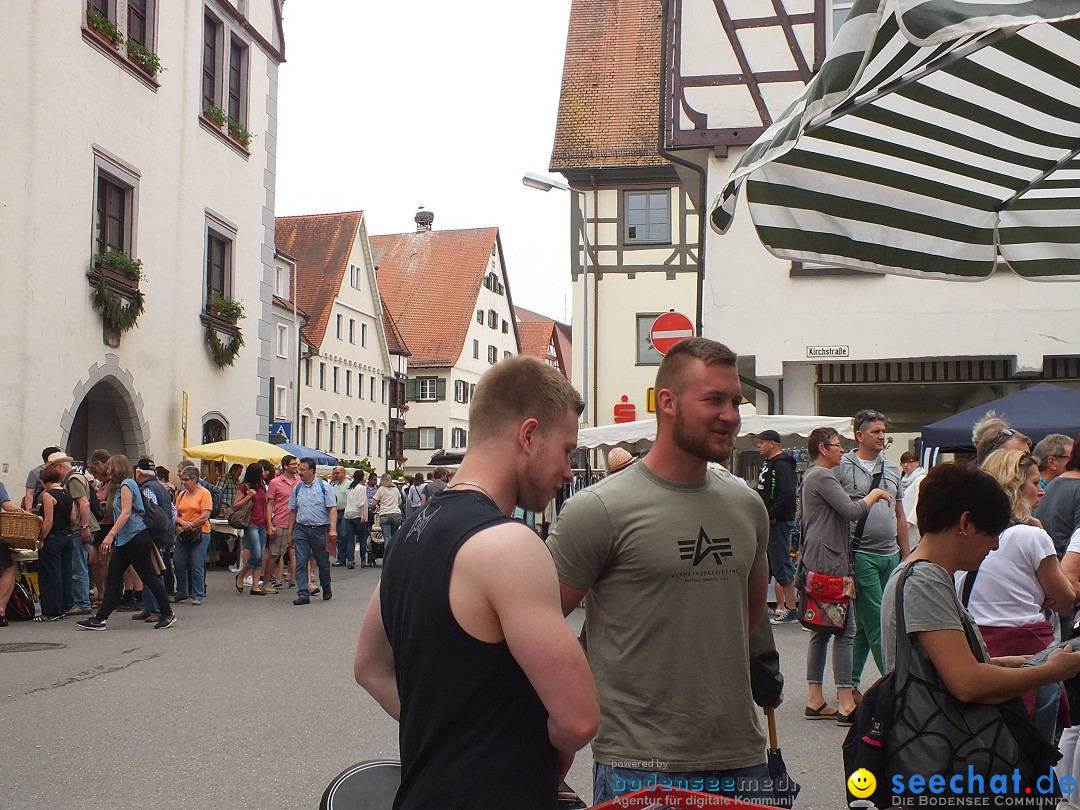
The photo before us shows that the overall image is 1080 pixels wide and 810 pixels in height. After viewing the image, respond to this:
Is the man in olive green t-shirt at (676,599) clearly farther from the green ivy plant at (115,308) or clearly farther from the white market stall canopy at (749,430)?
the green ivy plant at (115,308)

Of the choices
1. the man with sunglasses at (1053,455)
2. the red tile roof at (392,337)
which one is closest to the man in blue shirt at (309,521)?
the man with sunglasses at (1053,455)

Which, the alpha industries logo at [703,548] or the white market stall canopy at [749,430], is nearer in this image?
the alpha industries logo at [703,548]

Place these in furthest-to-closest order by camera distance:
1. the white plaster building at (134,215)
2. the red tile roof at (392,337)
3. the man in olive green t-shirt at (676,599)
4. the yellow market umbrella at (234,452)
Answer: the red tile roof at (392,337) → the yellow market umbrella at (234,452) → the white plaster building at (134,215) → the man in olive green t-shirt at (676,599)

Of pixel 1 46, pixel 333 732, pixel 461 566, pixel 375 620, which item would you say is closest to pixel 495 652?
pixel 461 566

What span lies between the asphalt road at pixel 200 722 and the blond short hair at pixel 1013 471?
5.63 feet

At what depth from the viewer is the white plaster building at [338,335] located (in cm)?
4925

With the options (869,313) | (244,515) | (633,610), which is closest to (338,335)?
(244,515)

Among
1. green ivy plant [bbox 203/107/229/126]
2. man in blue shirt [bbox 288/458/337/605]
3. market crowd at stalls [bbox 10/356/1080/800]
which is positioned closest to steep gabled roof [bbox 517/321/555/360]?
green ivy plant [bbox 203/107/229/126]

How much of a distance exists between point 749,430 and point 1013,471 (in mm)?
8985

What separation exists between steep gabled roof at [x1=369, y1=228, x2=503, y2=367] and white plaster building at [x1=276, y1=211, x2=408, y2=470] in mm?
6079

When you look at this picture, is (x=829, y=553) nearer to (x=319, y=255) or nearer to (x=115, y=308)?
(x=115, y=308)

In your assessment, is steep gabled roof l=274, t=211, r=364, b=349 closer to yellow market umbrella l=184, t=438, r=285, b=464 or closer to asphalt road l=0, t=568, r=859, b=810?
yellow market umbrella l=184, t=438, r=285, b=464

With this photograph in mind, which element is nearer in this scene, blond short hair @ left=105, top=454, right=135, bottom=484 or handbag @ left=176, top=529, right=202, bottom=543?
blond short hair @ left=105, top=454, right=135, bottom=484

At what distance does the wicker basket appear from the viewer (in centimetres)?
1259
